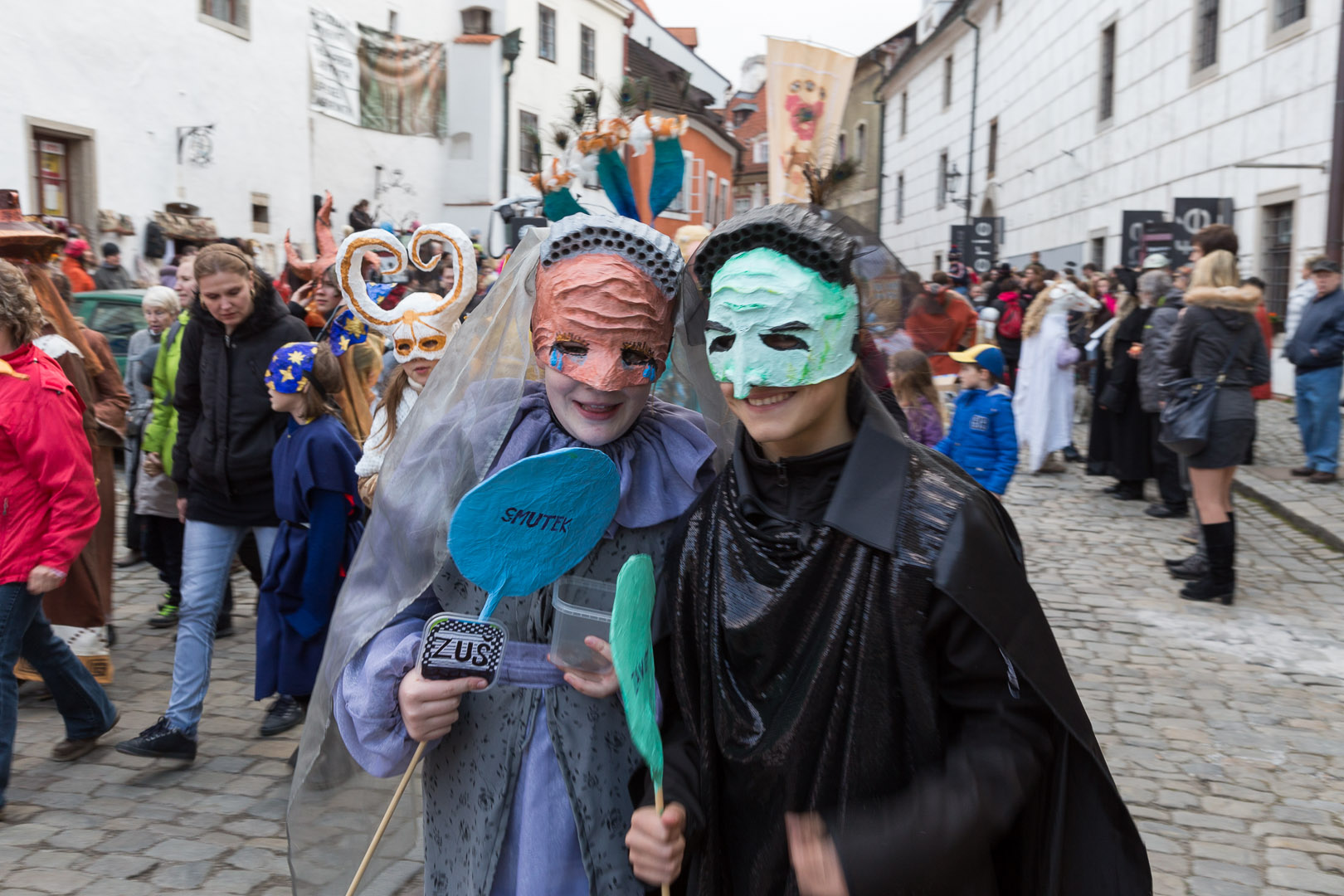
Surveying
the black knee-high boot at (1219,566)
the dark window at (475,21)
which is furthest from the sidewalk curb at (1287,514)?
the dark window at (475,21)

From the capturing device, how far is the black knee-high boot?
6617mm

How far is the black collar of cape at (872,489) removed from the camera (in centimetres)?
156

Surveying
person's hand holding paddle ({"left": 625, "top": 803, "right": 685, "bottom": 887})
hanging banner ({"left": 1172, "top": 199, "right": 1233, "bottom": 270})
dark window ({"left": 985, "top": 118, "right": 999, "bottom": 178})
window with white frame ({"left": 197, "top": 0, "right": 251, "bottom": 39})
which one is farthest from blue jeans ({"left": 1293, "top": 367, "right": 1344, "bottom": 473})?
dark window ({"left": 985, "top": 118, "right": 999, "bottom": 178})

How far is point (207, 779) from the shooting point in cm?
433

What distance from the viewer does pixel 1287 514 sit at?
8.84m

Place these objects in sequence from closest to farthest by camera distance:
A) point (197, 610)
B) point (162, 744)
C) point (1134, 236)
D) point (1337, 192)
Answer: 1. point (162, 744)
2. point (197, 610)
3. point (1337, 192)
4. point (1134, 236)

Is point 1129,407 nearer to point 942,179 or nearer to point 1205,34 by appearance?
point 1205,34

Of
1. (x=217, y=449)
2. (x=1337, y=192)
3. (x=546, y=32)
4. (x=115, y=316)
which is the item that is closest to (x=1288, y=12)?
(x=1337, y=192)

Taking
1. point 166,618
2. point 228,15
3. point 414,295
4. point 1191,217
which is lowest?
point 166,618

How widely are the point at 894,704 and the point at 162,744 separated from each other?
368 centimetres

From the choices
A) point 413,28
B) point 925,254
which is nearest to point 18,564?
point 413,28

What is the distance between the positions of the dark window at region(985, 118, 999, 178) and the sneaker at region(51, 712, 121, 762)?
2896 cm

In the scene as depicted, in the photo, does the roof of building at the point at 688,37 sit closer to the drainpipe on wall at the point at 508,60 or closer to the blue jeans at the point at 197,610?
the drainpipe on wall at the point at 508,60

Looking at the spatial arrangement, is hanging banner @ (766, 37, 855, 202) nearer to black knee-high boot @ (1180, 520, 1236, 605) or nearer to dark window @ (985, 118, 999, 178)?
black knee-high boot @ (1180, 520, 1236, 605)
